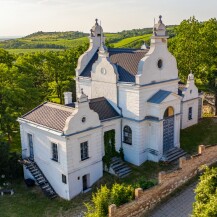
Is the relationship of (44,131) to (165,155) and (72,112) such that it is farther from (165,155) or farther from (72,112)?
(165,155)

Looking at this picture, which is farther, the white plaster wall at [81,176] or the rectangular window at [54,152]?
the rectangular window at [54,152]

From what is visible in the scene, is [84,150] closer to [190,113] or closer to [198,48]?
[190,113]

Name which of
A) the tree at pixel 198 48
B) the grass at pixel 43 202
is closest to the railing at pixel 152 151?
the grass at pixel 43 202

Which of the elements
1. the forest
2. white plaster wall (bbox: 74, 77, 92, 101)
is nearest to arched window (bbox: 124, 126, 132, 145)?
white plaster wall (bbox: 74, 77, 92, 101)

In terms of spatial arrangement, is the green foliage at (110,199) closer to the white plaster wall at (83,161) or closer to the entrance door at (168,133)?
the white plaster wall at (83,161)

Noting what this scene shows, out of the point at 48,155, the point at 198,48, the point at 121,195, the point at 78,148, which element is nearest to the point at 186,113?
the point at 198,48

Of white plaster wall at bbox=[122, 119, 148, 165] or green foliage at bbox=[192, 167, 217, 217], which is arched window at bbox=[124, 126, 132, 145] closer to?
white plaster wall at bbox=[122, 119, 148, 165]
